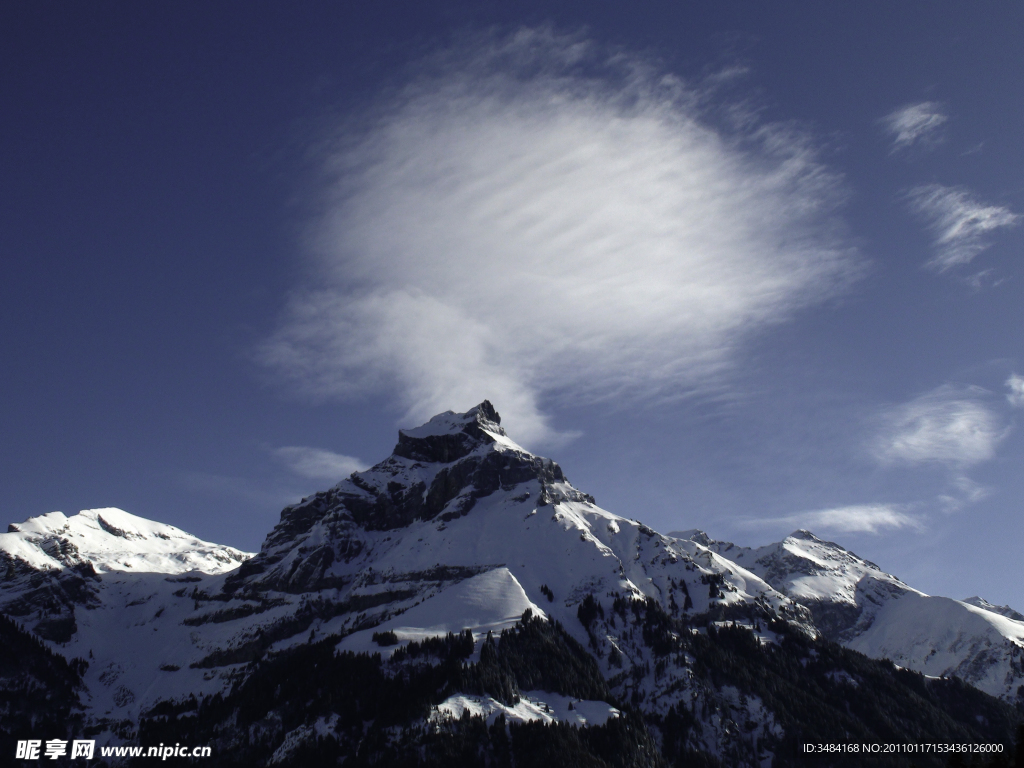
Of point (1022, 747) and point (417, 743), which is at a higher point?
point (417, 743)

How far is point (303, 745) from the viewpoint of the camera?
19862cm

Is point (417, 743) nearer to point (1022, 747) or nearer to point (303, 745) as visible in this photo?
point (303, 745)

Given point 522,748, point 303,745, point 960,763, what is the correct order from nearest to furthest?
point 960,763 < point 522,748 < point 303,745

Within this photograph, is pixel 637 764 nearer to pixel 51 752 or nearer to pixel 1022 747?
pixel 1022 747

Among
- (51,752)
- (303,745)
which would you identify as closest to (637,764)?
(303,745)

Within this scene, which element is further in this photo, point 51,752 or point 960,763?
point 51,752

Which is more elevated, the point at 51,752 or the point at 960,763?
the point at 51,752

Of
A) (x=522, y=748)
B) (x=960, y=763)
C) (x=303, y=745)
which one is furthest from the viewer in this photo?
(x=303, y=745)

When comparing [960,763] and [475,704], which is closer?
[960,763]

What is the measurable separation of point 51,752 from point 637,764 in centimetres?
14217

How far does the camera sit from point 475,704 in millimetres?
199750

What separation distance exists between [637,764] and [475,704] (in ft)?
140

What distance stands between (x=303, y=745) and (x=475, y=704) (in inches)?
1762

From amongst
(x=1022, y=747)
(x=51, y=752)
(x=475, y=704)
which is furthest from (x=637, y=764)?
(x=51, y=752)
